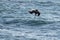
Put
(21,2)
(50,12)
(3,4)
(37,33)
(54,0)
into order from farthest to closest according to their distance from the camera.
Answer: (54,0) → (21,2) → (3,4) → (50,12) → (37,33)

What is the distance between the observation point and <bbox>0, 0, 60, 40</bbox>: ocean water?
68.6ft

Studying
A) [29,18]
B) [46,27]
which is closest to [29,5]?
[29,18]

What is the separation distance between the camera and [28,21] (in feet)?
82.3

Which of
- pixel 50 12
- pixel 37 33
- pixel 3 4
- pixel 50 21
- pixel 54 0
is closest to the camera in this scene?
pixel 37 33

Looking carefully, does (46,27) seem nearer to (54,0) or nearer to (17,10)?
(17,10)

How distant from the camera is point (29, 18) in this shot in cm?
2602

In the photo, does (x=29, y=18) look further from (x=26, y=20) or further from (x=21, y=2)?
(x=21, y=2)

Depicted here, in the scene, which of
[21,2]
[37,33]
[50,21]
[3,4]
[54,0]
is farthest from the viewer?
[54,0]

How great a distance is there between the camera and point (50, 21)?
83.1ft

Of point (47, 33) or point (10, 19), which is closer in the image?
point (47, 33)

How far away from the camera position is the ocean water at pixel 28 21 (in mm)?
20906

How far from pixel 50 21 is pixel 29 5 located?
7.56 m

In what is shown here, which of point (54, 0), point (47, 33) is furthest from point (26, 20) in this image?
point (54, 0)

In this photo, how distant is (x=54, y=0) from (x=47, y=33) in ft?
49.0
